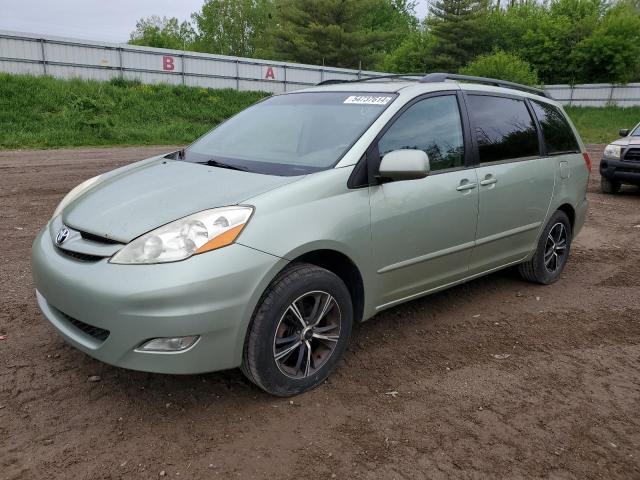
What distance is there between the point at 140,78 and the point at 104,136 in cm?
738

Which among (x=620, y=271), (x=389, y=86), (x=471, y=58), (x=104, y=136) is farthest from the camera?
(x=471, y=58)

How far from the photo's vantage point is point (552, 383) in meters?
3.29

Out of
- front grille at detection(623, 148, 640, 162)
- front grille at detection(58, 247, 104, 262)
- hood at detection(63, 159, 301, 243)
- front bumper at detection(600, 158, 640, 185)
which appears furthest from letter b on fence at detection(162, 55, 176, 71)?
front grille at detection(58, 247, 104, 262)

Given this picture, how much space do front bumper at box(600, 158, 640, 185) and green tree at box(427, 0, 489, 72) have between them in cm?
3222

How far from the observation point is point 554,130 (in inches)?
196

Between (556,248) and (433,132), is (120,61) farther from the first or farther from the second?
(433,132)

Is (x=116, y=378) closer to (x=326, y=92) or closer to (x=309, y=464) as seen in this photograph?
(x=309, y=464)

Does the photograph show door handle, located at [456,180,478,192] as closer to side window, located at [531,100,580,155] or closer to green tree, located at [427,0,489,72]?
side window, located at [531,100,580,155]

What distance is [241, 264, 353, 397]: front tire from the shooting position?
2.78 m

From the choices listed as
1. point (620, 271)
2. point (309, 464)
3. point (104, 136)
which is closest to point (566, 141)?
point (620, 271)

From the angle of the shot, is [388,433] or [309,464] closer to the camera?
[309,464]

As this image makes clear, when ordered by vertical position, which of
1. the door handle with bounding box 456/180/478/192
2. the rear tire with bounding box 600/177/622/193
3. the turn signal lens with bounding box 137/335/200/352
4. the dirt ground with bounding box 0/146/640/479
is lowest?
the dirt ground with bounding box 0/146/640/479

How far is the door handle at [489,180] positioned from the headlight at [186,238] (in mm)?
1973

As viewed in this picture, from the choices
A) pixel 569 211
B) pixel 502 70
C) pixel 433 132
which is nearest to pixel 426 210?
pixel 433 132
